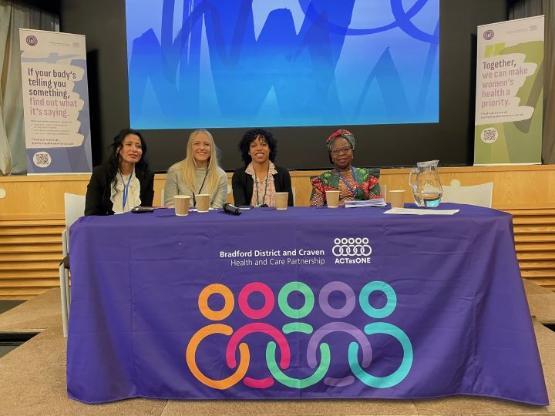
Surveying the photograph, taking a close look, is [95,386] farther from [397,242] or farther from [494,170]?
[494,170]

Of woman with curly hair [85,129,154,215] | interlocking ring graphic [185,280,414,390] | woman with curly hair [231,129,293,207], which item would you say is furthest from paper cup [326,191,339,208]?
woman with curly hair [85,129,154,215]

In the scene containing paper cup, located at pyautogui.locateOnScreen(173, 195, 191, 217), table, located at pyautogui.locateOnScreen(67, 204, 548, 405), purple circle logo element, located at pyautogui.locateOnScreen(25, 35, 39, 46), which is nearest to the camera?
table, located at pyautogui.locateOnScreen(67, 204, 548, 405)

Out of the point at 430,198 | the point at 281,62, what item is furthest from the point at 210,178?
the point at 281,62

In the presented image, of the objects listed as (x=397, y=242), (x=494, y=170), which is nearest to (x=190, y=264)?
(x=397, y=242)

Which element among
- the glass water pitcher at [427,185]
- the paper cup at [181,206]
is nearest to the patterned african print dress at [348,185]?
the glass water pitcher at [427,185]

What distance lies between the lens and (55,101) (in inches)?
145

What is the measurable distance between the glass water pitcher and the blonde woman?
1.34 m

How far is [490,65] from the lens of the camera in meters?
3.73

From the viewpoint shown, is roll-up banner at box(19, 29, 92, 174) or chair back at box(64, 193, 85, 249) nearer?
chair back at box(64, 193, 85, 249)

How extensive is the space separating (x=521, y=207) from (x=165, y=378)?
3.23 meters

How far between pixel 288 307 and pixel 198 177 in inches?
57.3

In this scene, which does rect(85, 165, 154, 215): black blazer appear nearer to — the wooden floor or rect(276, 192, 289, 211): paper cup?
the wooden floor

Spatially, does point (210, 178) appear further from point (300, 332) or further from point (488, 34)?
point (488, 34)

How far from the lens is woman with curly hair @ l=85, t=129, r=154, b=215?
2.66 metres
